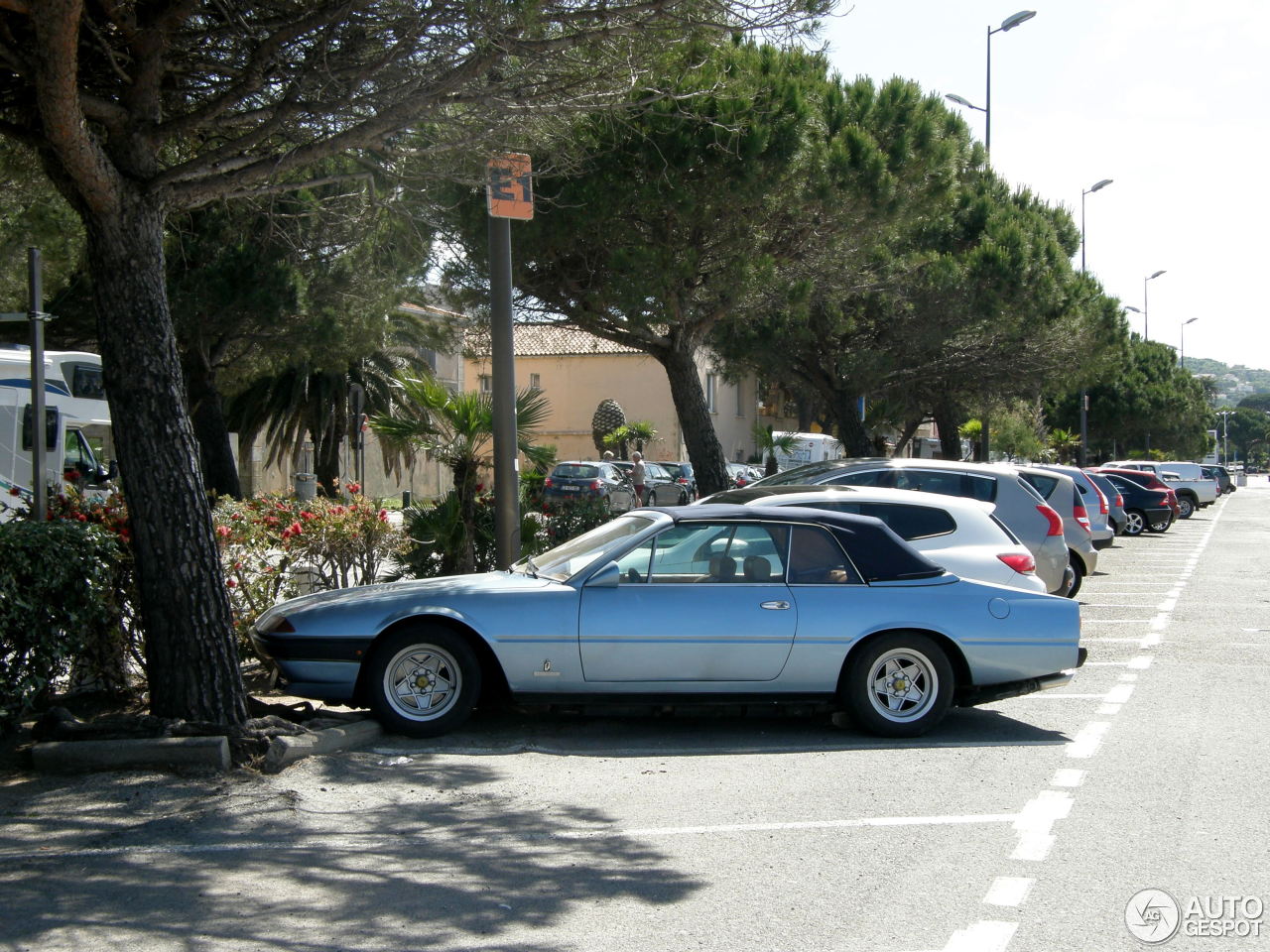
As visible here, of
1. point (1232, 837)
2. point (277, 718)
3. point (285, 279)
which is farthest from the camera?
point (285, 279)

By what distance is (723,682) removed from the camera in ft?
25.3

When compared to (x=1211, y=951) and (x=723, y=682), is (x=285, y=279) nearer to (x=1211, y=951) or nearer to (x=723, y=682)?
(x=723, y=682)

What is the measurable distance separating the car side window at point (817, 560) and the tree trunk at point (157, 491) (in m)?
3.48

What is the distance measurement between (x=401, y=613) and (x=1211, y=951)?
473 cm

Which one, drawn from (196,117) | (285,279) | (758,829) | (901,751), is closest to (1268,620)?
(901,751)

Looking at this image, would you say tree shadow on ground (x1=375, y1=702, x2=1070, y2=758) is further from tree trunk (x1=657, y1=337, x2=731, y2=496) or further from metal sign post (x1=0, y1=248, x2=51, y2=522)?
tree trunk (x1=657, y1=337, x2=731, y2=496)

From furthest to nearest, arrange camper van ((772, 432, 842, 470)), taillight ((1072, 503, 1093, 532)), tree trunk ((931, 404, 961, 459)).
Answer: camper van ((772, 432, 842, 470)), tree trunk ((931, 404, 961, 459)), taillight ((1072, 503, 1093, 532))

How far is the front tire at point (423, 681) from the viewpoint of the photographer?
298 inches

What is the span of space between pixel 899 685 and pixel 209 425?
17.4 meters

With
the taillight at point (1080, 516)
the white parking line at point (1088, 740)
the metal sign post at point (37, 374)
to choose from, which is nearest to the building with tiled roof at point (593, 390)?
the taillight at point (1080, 516)

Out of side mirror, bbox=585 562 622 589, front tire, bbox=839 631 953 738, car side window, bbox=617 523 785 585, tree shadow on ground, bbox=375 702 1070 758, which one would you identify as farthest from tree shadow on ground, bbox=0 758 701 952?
front tire, bbox=839 631 953 738

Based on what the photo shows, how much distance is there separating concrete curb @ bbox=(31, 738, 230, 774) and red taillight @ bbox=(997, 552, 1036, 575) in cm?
641

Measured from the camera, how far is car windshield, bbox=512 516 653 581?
8.06 meters

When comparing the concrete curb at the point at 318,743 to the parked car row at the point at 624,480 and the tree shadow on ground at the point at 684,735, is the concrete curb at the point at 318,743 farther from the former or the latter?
the parked car row at the point at 624,480
